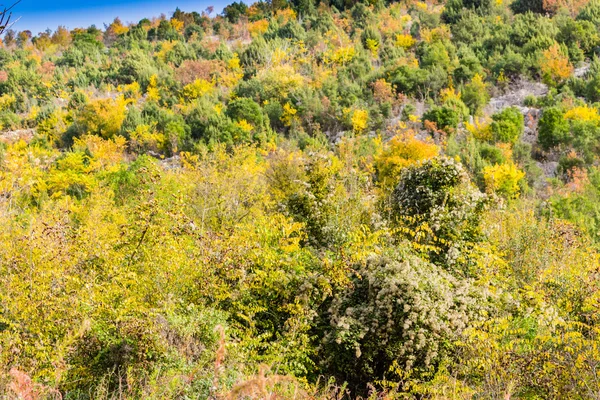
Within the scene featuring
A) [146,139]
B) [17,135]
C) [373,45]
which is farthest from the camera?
[373,45]

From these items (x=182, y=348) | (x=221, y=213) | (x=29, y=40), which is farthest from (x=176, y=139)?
(x=29, y=40)

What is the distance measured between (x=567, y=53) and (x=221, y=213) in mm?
42219

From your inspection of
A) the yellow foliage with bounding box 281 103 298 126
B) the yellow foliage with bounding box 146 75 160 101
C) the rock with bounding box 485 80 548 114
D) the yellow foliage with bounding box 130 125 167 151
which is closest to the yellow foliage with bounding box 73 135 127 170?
the yellow foliage with bounding box 130 125 167 151

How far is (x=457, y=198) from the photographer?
1241 centimetres

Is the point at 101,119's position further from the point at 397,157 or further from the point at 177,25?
the point at 177,25

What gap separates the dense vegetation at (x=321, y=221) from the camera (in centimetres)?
784

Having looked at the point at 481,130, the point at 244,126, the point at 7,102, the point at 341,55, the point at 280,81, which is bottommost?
the point at 481,130

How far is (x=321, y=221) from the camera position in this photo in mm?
13922

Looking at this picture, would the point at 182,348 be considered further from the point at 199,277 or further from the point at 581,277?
the point at 581,277

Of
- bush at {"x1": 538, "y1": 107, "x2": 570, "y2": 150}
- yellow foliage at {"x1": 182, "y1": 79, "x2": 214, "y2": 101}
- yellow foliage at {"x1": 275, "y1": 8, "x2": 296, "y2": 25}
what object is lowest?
bush at {"x1": 538, "y1": 107, "x2": 570, "y2": 150}

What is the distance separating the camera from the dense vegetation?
7840 mm

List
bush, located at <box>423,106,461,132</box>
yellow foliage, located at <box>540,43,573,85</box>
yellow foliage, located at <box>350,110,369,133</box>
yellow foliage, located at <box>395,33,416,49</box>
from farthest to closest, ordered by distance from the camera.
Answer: yellow foliage, located at <box>395,33,416,49</box> < yellow foliage, located at <box>540,43,573,85</box> < yellow foliage, located at <box>350,110,369,133</box> < bush, located at <box>423,106,461,132</box>

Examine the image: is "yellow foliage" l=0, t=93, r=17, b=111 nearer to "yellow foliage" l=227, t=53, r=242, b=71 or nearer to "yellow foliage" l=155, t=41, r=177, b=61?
"yellow foliage" l=155, t=41, r=177, b=61

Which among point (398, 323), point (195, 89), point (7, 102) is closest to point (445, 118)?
point (195, 89)
